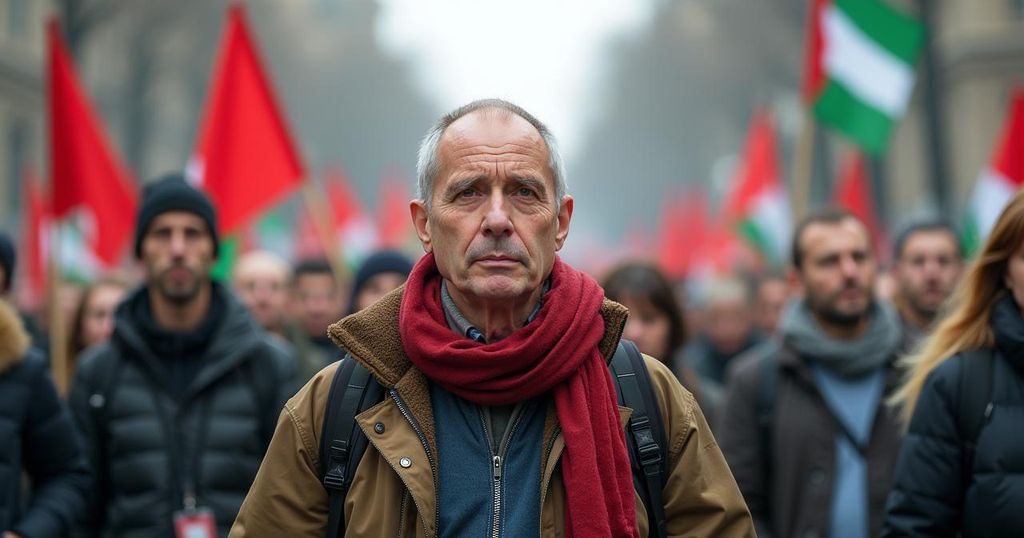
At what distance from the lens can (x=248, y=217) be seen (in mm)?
8195

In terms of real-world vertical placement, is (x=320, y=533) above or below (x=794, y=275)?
below

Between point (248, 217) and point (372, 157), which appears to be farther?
point (372, 157)

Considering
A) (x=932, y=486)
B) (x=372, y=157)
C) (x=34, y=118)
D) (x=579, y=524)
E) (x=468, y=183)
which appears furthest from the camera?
(x=372, y=157)

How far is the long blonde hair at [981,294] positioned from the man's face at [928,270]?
8.76 ft

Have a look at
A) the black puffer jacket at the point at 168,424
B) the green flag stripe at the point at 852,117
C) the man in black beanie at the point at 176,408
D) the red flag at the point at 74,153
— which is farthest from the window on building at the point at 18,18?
the black puffer jacket at the point at 168,424

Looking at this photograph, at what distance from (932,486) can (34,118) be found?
3246cm

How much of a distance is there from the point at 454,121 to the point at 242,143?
5.40 metres

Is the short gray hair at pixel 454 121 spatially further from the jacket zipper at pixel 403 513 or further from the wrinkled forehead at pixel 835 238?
the wrinkled forehead at pixel 835 238

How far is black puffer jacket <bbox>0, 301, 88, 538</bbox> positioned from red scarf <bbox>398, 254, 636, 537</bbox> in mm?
2024

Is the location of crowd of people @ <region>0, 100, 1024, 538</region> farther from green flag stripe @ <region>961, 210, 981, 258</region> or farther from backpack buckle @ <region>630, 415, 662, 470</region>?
green flag stripe @ <region>961, 210, 981, 258</region>

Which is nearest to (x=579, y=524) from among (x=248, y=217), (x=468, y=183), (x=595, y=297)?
(x=595, y=297)

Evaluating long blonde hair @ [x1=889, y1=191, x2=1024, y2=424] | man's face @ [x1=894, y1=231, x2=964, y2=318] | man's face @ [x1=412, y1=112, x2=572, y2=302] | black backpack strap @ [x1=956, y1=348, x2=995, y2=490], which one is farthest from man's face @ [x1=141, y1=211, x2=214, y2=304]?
man's face @ [x1=894, y1=231, x2=964, y2=318]

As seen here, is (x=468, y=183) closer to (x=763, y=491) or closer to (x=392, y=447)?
(x=392, y=447)

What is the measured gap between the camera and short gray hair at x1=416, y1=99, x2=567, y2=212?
3.14 meters
